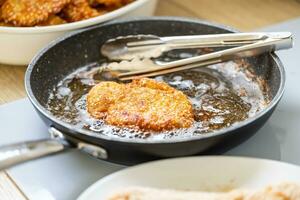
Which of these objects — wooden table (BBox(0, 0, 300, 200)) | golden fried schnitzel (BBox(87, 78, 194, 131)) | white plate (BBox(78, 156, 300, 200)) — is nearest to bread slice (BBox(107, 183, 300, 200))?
white plate (BBox(78, 156, 300, 200))

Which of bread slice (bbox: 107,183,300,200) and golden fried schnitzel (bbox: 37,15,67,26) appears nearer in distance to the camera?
bread slice (bbox: 107,183,300,200)

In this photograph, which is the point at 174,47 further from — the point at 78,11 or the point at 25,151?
the point at 25,151

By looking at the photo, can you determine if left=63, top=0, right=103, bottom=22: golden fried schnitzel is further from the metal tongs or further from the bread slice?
the bread slice

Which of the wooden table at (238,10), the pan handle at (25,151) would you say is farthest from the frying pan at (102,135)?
the wooden table at (238,10)

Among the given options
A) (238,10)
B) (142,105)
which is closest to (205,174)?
(142,105)

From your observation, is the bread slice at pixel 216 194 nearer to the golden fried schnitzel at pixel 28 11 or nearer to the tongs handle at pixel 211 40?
the tongs handle at pixel 211 40

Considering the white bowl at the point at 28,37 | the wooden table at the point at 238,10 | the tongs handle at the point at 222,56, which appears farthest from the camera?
the wooden table at the point at 238,10
